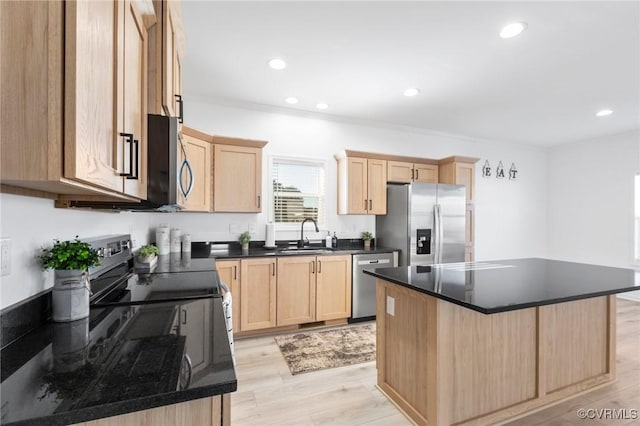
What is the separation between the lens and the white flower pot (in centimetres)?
112

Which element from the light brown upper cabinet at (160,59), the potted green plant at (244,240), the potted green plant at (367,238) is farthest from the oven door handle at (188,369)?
the potted green plant at (367,238)

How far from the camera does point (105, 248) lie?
1770mm

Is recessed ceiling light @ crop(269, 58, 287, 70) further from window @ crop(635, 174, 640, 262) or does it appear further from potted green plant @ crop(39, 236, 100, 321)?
window @ crop(635, 174, 640, 262)

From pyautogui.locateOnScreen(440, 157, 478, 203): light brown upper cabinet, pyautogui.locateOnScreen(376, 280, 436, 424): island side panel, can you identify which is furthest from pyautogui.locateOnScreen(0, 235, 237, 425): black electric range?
pyautogui.locateOnScreen(440, 157, 478, 203): light brown upper cabinet

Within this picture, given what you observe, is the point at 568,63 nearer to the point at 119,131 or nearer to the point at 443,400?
the point at 443,400

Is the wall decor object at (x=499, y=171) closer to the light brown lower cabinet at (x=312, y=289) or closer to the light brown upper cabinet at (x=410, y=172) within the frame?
the light brown upper cabinet at (x=410, y=172)

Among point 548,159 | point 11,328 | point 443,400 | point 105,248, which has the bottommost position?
point 443,400

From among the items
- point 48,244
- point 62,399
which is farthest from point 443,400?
point 48,244

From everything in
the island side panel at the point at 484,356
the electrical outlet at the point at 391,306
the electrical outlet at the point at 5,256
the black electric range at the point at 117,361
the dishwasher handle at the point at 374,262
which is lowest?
the island side panel at the point at 484,356

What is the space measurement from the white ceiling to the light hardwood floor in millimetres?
2710

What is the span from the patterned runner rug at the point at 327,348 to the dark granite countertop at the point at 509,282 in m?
1.04

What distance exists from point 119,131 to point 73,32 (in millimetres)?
314

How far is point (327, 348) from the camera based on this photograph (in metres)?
2.93

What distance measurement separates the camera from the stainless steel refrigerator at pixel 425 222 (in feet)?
12.6
